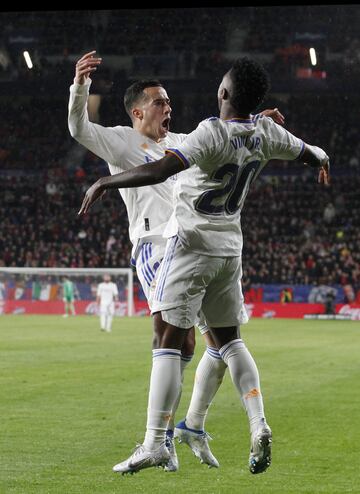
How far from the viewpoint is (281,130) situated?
539 cm

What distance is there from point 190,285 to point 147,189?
1026 mm

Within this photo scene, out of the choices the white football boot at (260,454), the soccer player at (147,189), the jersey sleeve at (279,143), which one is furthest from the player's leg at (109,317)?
the white football boot at (260,454)

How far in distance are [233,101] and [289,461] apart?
3.24m

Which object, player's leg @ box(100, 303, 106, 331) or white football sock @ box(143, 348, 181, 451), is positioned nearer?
white football sock @ box(143, 348, 181, 451)

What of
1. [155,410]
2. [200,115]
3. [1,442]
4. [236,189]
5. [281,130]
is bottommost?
[1,442]

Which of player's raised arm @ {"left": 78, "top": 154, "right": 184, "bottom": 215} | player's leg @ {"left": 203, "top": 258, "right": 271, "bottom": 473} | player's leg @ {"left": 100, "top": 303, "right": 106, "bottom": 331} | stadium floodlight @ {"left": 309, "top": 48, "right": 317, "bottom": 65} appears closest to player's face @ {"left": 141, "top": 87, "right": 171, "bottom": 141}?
player's leg @ {"left": 203, "top": 258, "right": 271, "bottom": 473}

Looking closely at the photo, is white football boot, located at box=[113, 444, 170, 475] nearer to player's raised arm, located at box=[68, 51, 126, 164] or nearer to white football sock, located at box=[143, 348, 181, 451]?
white football sock, located at box=[143, 348, 181, 451]

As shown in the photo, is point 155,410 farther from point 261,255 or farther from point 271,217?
point 271,217

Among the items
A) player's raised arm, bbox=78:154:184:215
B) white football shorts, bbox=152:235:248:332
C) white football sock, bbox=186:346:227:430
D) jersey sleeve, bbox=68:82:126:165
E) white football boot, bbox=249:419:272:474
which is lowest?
white football boot, bbox=249:419:272:474

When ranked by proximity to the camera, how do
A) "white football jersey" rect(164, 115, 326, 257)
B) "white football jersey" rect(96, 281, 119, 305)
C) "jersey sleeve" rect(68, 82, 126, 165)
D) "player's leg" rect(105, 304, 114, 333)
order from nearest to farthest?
"white football jersey" rect(164, 115, 326, 257) → "jersey sleeve" rect(68, 82, 126, 165) → "player's leg" rect(105, 304, 114, 333) → "white football jersey" rect(96, 281, 119, 305)

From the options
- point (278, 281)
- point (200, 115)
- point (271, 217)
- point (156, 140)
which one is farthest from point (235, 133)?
point (200, 115)

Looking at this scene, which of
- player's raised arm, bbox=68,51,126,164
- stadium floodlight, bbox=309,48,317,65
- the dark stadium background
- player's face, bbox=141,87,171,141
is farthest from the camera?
stadium floodlight, bbox=309,48,317,65

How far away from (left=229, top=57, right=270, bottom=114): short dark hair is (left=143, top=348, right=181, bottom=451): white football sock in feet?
4.44

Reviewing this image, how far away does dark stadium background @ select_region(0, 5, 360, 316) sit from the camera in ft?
125
